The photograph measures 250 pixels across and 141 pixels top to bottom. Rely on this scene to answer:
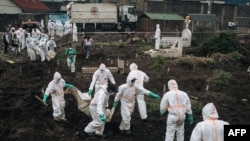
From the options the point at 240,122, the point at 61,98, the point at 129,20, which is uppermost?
the point at 129,20

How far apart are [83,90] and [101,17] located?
17857 mm

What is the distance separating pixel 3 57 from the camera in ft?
61.4

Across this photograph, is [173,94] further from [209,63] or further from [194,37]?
[194,37]

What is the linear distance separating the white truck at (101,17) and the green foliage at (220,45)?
10.7m

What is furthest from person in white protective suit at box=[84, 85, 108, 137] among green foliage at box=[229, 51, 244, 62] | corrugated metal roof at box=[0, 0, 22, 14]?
corrugated metal roof at box=[0, 0, 22, 14]

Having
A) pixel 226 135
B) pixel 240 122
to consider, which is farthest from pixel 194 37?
pixel 226 135

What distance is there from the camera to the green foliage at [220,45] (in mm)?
19766

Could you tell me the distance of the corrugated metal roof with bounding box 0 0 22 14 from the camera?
32.6 m

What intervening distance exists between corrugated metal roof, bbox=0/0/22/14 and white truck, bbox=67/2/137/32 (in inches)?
267

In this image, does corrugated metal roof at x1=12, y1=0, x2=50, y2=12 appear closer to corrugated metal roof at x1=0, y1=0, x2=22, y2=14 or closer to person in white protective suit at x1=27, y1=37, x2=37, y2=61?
corrugated metal roof at x1=0, y1=0, x2=22, y2=14

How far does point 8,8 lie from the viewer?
33.3 meters

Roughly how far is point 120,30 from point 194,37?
696 cm

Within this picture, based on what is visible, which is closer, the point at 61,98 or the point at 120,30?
the point at 61,98

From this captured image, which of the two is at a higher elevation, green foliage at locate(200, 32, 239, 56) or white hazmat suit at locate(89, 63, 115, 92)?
green foliage at locate(200, 32, 239, 56)
